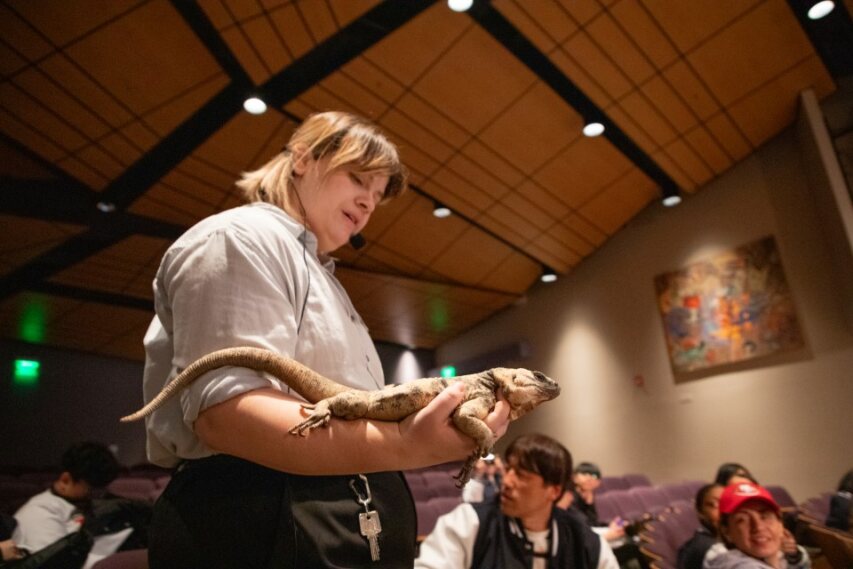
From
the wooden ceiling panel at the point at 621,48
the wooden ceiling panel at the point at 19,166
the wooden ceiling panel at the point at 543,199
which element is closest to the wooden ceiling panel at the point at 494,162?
the wooden ceiling panel at the point at 543,199

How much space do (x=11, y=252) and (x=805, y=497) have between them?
10088mm

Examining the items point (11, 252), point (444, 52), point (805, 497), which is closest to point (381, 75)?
point (444, 52)

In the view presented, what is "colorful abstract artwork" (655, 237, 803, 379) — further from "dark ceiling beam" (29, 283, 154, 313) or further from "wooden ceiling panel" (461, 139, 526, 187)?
"dark ceiling beam" (29, 283, 154, 313)

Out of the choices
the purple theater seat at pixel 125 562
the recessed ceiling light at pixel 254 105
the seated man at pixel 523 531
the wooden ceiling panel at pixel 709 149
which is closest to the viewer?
the purple theater seat at pixel 125 562

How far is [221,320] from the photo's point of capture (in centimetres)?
77

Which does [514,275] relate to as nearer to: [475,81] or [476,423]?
[475,81]

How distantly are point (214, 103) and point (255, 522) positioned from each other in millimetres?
5179

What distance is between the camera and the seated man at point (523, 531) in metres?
1.92

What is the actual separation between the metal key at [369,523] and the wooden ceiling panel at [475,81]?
4823 millimetres

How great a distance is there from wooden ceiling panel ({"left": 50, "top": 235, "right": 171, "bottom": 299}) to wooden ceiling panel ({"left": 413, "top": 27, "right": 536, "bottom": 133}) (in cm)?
401

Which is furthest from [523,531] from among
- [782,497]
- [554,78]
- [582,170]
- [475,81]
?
[582,170]

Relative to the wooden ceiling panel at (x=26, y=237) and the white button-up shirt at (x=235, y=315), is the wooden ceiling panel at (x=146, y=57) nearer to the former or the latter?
the wooden ceiling panel at (x=26, y=237)

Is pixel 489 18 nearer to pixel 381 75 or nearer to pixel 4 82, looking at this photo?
pixel 381 75

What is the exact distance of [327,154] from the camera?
3.55 ft
